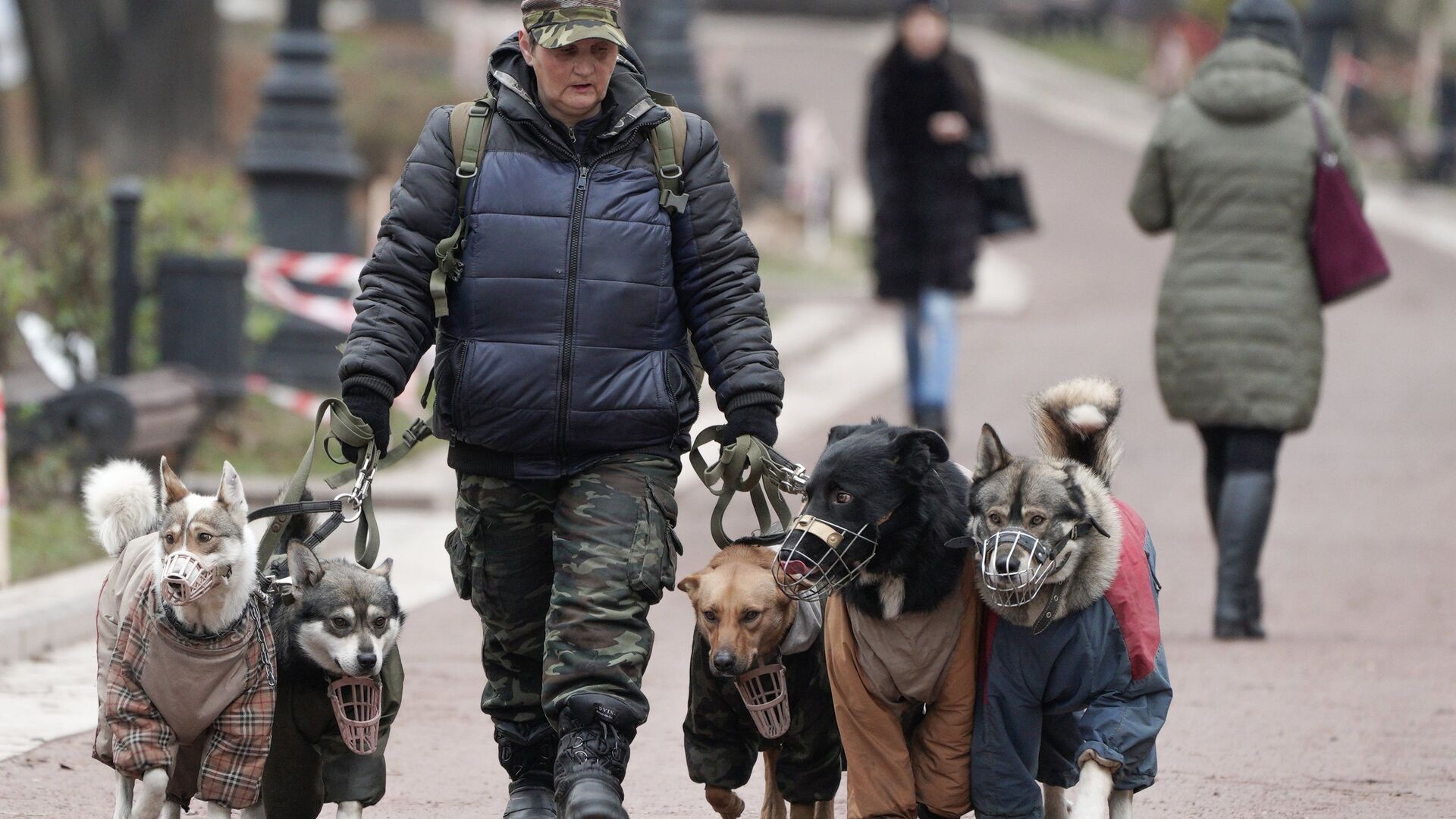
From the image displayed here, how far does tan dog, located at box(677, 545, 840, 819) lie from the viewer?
208 inches

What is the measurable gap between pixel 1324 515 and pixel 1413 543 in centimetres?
84

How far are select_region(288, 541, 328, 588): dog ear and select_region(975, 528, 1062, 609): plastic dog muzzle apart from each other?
1634mm

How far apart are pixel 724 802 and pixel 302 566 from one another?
1.23 meters

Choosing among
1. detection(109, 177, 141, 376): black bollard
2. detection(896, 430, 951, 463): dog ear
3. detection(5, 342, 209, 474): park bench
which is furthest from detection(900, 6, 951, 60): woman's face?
detection(896, 430, 951, 463): dog ear

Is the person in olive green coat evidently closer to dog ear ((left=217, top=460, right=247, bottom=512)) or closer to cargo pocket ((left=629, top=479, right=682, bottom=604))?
cargo pocket ((left=629, top=479, right=682, bottom=604))

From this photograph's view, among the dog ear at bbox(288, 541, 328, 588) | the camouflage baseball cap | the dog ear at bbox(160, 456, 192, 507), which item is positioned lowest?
the dog ear at bbox(288, 541, 328, 588)

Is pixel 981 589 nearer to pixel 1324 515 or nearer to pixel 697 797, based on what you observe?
pixel 697 797

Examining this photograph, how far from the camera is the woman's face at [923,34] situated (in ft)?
38.7

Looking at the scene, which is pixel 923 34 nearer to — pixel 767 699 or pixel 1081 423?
pixel 1081 423

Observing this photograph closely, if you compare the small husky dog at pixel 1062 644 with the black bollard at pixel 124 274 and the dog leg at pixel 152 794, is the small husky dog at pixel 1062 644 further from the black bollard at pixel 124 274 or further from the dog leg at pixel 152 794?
the black bollard at pixel 124 274

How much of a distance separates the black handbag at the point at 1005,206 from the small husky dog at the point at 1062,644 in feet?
22.5

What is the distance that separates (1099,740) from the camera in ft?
16.9

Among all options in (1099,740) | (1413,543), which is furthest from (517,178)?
(1413,543)

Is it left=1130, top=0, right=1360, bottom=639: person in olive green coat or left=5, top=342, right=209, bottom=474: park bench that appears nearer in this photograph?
left=1130, top=0, right=1360, bottom=639: person in olive green coat
